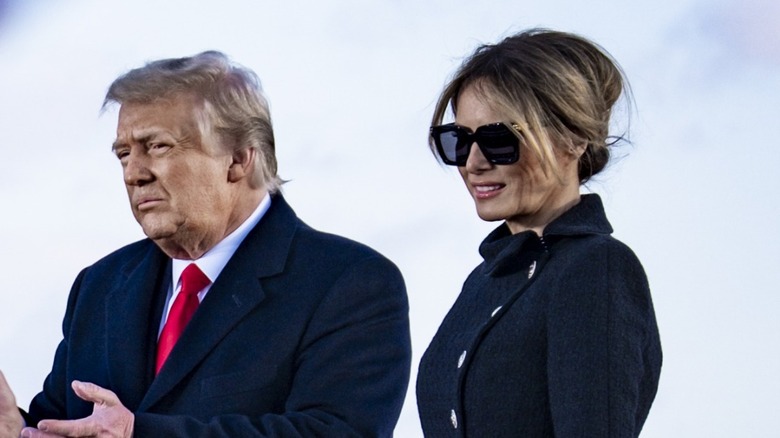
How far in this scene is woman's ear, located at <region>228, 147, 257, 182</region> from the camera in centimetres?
529

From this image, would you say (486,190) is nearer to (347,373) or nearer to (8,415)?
(347,373)

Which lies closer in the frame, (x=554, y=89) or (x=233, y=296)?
(x=554, y=89)

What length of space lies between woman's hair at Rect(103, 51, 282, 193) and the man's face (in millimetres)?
46

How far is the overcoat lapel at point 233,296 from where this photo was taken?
4926 mm

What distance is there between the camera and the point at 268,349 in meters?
4.89

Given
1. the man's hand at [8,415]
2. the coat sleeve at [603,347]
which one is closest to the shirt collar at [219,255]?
the man's hand at [8,415]

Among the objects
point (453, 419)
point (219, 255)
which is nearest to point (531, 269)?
point (453, 419)

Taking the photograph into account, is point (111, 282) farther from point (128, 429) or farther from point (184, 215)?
point (128, 429)

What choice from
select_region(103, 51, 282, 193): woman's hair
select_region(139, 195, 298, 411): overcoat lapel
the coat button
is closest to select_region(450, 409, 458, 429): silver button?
the coat button

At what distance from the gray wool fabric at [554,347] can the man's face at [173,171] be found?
152 centimetres

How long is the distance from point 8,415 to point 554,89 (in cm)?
237

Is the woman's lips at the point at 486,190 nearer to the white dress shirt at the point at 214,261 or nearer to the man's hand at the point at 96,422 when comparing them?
the man's hand at the point at 96,422

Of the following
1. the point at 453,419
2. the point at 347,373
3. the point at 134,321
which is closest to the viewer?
the point at 453,419

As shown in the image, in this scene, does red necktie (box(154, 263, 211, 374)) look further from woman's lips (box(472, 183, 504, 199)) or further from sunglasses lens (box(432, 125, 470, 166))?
woman's lips (box(472, 183, 504, 199))
